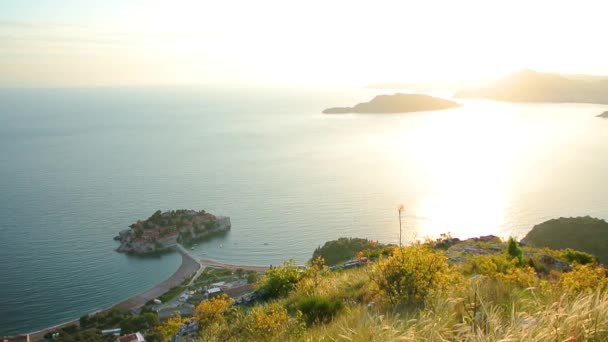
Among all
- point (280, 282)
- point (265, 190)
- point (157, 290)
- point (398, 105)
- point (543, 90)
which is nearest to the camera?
point (280, 282)

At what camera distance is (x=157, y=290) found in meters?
32.8

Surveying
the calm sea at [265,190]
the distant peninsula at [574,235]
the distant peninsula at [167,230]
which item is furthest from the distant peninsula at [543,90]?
the distant peninsula at [167,230]

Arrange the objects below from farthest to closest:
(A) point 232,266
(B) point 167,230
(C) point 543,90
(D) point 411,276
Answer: (C) point 543,90 → (B) point 167,230 → (A) point 232,266 → (D) point 411,276

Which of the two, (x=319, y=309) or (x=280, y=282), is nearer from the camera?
(x=319, y=309)

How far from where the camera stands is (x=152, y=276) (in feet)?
119

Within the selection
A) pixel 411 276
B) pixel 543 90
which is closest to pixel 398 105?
pixel 543 90

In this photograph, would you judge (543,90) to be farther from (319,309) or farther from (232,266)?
(319,309)

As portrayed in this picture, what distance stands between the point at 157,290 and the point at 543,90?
138 metres

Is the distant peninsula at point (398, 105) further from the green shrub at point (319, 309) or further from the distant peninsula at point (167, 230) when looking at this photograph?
the green shrub at point (319, 309)

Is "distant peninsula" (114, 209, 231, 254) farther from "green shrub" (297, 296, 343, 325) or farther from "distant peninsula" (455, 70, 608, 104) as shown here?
"distant peninsula" (455, 70, 608, 104)

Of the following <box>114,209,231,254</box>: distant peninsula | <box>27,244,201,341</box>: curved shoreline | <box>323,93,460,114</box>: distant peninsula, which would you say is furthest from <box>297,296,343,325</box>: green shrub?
<box>323,93,460,114</box>: distant peninsula

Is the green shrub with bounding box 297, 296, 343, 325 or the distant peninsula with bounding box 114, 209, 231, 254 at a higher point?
the green shrub with bounding box 297, 296, 343, 325

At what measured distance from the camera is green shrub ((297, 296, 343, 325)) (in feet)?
20.7

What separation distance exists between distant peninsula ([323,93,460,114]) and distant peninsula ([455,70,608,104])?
2921cm
